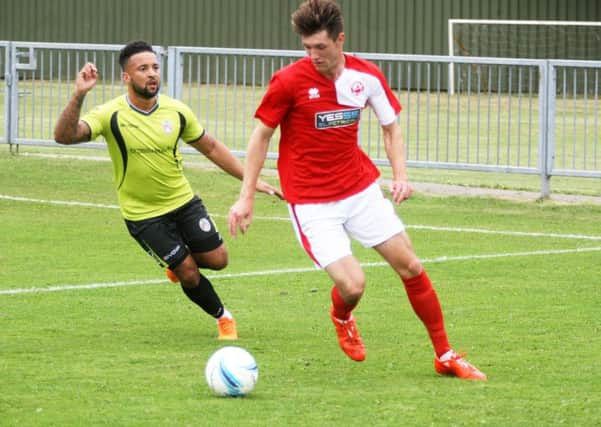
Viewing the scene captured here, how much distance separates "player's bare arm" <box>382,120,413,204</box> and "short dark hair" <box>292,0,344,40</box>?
73 cm

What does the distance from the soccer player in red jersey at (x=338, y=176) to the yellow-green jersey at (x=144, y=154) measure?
1.58 m

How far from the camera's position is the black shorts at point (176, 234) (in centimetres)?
967

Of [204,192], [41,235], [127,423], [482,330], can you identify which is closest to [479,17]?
[204,192]

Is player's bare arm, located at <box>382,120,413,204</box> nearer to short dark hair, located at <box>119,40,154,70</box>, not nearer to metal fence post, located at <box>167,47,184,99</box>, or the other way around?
short dark hair, located at <box>119,40,154,70</box>

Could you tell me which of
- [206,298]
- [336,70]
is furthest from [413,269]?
[206,298]

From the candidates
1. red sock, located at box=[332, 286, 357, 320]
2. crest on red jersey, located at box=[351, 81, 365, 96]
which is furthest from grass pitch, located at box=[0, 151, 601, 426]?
crest on red jersey, located at box=[351, 81, 365, 96]

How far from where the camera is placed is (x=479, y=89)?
62.4 ft

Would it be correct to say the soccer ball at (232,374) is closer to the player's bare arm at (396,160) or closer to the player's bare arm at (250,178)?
the player's bare arm at (250,178)

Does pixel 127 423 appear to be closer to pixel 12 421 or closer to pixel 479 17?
pixel 12 421

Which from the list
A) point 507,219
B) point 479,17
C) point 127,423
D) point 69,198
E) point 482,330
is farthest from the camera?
point 479,17

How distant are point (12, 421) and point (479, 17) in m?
30.0

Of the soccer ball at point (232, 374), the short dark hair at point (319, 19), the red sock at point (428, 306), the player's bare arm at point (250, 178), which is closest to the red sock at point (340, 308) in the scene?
the red sock at point (428, 306)

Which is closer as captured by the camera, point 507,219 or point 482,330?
point 482,330

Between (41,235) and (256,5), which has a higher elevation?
(256,5)
